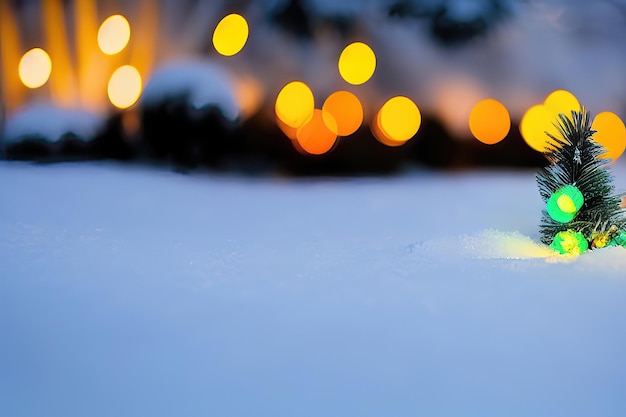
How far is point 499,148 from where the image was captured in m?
1.54

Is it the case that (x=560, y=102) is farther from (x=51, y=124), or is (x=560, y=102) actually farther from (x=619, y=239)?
(x=51, y=124)

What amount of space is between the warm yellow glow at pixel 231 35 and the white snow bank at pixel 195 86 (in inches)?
2.4

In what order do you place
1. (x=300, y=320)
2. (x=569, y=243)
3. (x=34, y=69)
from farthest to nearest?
(x=34, y=69) → (x=569, y=243) → (x=300, y=320)

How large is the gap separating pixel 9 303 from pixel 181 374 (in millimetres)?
215

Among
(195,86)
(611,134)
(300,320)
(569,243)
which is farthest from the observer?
(611,134)

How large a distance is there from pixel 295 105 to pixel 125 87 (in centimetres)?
50

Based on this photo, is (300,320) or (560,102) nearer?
(300,320)

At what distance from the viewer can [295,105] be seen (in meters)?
1.47

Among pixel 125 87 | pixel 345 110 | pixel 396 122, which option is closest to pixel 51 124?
pixel 125 87

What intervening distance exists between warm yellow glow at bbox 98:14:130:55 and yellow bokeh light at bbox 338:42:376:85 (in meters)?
0.64

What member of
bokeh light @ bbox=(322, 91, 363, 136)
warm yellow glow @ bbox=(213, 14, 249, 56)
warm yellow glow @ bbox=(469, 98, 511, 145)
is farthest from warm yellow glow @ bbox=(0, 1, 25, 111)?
warm yellow glow @ bbox=(469, 98, 511, 145)

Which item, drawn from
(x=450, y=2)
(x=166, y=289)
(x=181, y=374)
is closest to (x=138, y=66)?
(x=450, y=2)

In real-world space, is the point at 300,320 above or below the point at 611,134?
below

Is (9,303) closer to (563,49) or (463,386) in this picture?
(463,386)
